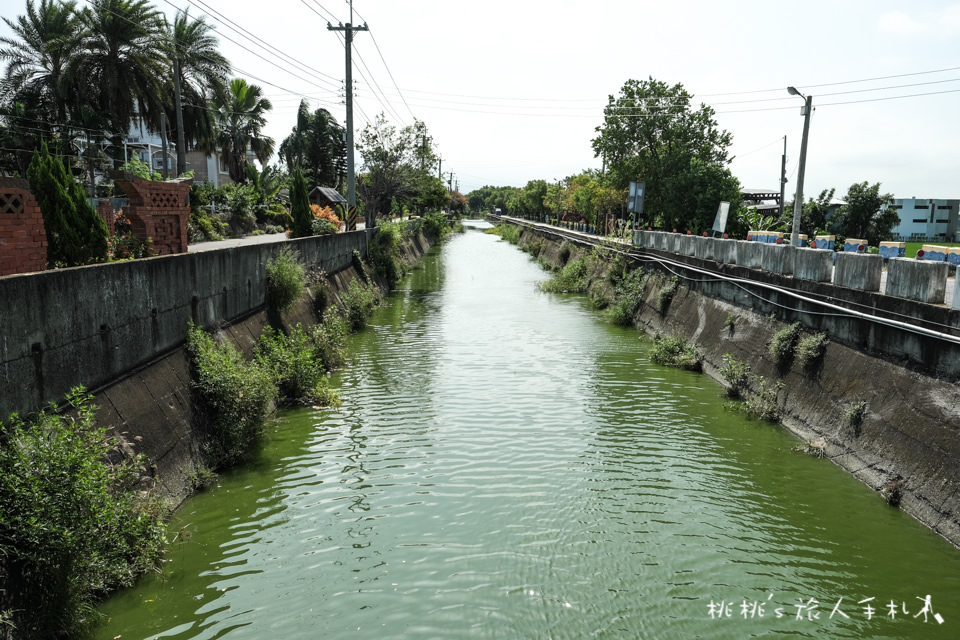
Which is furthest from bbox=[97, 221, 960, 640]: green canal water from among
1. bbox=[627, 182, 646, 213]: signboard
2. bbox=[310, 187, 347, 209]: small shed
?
bbox=[310, 187, 347, 209]: small shed

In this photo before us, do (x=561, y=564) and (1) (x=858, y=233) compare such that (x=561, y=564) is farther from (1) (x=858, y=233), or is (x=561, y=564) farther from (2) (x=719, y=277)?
(1) (x=858, y=233)

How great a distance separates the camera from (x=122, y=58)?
108 ft

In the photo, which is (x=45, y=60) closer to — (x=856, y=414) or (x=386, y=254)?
(x=386, y=254)

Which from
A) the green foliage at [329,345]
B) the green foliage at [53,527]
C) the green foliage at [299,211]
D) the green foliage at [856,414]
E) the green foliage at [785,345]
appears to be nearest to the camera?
the green foliage at [53,527]

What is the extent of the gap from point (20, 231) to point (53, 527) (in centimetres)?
411

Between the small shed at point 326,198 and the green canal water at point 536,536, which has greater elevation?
the small shed at point 326,198

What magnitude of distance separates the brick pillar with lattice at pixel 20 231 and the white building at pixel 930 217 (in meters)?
95.1

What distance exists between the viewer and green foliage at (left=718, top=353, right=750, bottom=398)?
1358 cm

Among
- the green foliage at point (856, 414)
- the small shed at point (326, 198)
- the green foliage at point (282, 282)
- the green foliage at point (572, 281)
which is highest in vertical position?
the small shed at point (326, 198)

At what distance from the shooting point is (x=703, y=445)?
35.9ft

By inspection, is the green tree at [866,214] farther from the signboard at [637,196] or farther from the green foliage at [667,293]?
the green foliage at [667,293]

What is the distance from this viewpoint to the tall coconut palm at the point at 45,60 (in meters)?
31.4

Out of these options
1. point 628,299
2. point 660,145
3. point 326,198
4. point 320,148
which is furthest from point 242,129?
point 628,299

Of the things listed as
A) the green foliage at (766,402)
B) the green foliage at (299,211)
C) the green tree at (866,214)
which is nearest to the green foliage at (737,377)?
the green foliage at (766,402)
